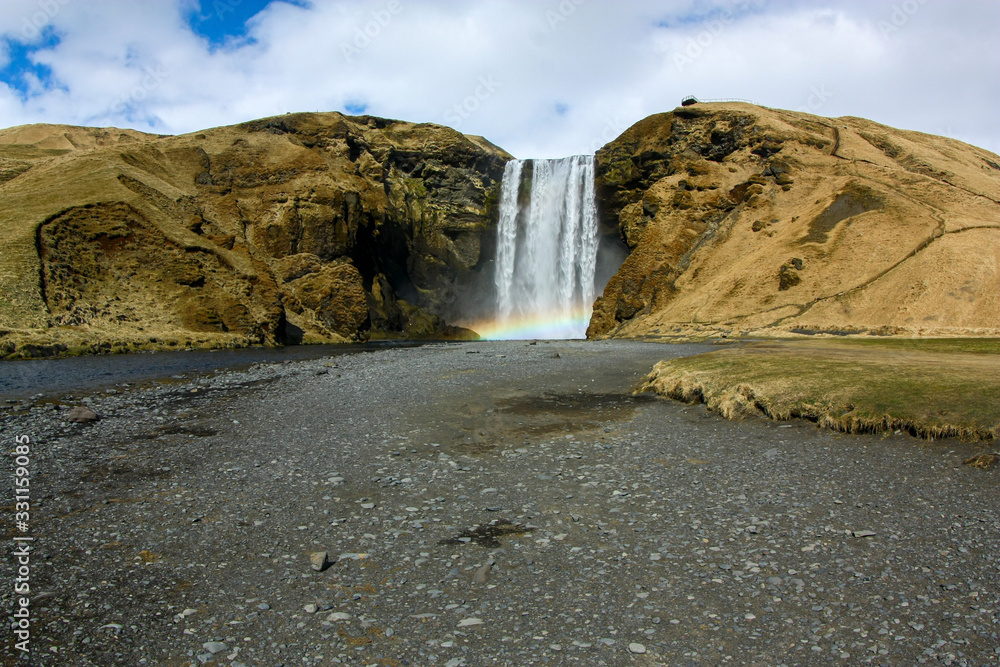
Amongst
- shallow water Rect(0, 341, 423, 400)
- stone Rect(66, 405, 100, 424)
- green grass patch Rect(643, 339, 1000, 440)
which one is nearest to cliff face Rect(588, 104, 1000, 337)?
green grass patch Rect(643, 339, 1000, 440)

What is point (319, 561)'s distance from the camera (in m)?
8.82

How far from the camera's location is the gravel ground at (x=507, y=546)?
22.9ft

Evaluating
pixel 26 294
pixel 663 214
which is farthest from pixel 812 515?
pixel 663 214

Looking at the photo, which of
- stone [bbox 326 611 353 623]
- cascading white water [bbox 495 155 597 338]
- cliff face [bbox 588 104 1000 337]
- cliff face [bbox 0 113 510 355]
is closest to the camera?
stone [bbox 326 611 353 623]

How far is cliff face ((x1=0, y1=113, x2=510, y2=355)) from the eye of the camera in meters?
49.8

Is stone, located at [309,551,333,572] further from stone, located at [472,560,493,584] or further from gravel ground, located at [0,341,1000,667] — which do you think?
stone, located at [472,560,493,584]

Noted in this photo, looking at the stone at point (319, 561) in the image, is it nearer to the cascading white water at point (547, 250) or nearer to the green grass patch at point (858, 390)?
the green grass patch at point (858, 390)

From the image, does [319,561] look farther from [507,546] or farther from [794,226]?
[794,226]

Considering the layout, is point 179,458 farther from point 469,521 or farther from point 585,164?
point 585,164

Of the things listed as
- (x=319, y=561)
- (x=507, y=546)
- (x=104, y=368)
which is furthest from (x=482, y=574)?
(x=104, y=368)

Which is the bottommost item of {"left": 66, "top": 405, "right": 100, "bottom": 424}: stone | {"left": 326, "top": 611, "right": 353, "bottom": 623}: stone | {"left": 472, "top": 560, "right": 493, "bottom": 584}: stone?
{"left": 66, "top": 405, "right": 100, "bottom": 424}: stone

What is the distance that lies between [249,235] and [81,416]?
60.6m

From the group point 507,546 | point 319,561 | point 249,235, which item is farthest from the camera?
point 249,235

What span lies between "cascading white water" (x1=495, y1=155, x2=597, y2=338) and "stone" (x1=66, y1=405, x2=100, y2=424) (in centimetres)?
6681
